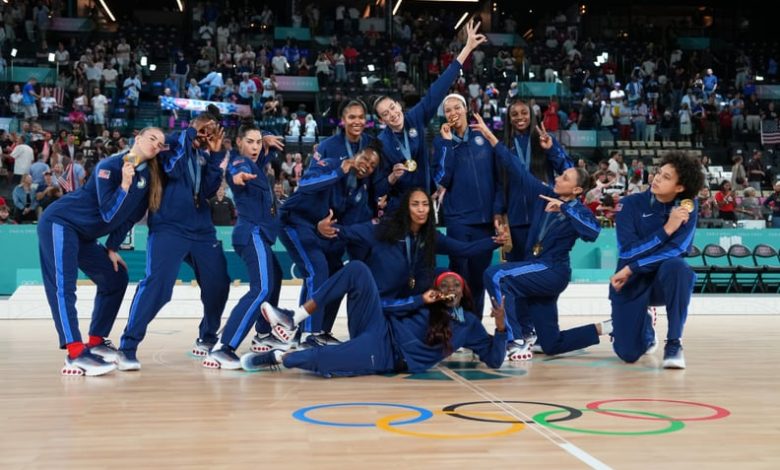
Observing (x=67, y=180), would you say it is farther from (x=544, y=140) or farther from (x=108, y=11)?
(x=108, y=11)

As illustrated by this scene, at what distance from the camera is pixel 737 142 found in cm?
2253

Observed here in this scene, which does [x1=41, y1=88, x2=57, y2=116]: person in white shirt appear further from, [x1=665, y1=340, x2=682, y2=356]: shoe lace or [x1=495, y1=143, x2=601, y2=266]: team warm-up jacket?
[x1=665, y1=340, x2=682, y2=356]: shoe lace

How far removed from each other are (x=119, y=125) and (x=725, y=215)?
11.5 metres

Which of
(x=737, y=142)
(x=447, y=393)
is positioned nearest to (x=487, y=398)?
(x=447, y=393)

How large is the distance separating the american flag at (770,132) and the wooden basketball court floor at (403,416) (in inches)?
639

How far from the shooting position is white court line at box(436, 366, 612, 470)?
12.6 feet

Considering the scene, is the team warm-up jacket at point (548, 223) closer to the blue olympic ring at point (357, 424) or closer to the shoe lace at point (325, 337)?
the shoe lace at point (325, 337)

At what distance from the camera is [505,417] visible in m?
4.83

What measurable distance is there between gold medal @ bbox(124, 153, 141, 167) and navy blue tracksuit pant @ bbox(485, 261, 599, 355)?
8.72ft

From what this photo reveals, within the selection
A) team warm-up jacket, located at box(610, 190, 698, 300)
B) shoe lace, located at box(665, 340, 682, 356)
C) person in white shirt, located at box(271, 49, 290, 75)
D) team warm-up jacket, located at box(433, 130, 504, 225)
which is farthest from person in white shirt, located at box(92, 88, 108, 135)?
shoe lace, located at box(665, 340, 682, 356)

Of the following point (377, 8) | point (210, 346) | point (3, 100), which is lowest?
point (210, 346)

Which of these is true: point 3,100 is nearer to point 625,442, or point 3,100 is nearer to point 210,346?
point 210,346

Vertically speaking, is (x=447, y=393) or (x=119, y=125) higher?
(x=119, y=125)

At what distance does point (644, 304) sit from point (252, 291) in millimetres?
2884
